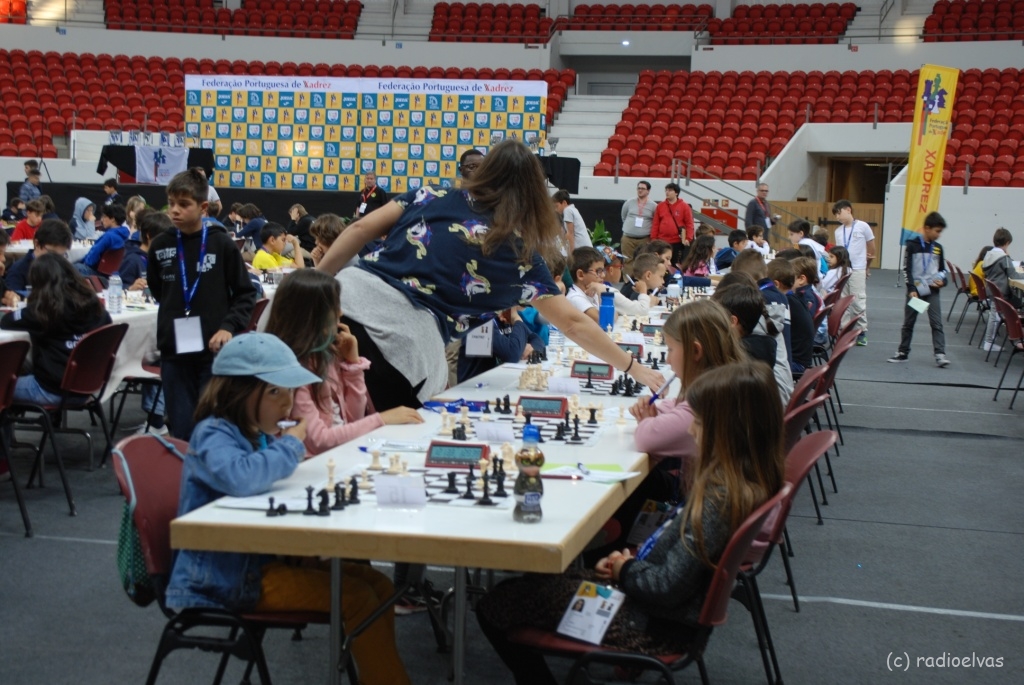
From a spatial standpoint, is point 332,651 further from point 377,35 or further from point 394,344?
point 377,35

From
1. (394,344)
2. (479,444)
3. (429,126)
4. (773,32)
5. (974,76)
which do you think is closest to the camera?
(479,444)

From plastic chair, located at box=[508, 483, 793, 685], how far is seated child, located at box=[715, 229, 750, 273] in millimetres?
8423

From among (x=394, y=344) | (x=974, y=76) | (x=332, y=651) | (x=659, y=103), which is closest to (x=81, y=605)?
(x=394, y=344)

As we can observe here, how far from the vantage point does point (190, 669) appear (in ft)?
10.5

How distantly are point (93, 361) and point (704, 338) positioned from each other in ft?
10.3

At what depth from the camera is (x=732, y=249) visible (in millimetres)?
11562

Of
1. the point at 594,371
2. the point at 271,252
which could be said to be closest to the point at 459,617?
the point at 594,371

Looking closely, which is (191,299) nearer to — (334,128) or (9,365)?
(9,365)

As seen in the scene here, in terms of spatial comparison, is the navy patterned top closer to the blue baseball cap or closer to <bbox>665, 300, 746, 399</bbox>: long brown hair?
<bbox>665, 300, 746, 399</bbox>: long brown hair

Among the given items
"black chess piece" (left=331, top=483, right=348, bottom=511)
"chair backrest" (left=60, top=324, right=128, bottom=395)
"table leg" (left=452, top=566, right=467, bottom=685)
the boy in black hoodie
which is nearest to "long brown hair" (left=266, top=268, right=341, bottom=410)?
"black chess piece" (left=331, top=483, right=348, bottom=511)

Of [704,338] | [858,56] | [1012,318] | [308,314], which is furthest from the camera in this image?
[858,56]

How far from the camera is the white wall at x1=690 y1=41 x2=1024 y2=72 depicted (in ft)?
66.7

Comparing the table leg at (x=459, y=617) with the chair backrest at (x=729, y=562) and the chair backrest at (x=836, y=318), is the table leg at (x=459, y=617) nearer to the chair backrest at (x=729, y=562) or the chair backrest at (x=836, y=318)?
the chair backrest at (x=729, y=562)

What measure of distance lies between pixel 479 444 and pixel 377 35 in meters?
21.8
